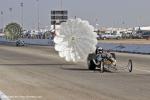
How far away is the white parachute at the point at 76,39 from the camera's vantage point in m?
26.7

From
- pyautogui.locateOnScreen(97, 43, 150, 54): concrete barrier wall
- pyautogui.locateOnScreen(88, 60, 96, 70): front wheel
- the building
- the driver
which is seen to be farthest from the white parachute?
the building

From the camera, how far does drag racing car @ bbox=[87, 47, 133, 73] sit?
2436 cm

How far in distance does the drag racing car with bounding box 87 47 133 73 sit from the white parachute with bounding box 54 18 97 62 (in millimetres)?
772

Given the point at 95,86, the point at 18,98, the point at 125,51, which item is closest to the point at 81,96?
the point at 18,98

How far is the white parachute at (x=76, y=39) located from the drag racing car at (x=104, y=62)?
0.77m

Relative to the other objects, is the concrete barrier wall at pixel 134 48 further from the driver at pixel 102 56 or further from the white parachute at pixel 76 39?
the driver at pixel 102 56

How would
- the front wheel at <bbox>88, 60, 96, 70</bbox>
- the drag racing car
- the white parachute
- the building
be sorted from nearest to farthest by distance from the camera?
the drag racing car < the front wheel at <bbox>88, 60, 96, 70</bbox> < the white parachute < the building

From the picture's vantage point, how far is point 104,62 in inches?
955

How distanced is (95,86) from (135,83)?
1.70 meters

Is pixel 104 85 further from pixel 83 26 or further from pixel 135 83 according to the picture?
pixel 83 26

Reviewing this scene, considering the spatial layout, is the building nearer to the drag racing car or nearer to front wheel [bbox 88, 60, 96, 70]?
front wheel [bbox 88, 60, 96, 70]

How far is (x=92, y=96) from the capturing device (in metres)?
14.5

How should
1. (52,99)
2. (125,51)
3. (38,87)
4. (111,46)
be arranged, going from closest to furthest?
(52,99)
(38,87)
(125,51)
(111,46)

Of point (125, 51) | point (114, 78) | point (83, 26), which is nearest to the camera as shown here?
point (114, 78)
